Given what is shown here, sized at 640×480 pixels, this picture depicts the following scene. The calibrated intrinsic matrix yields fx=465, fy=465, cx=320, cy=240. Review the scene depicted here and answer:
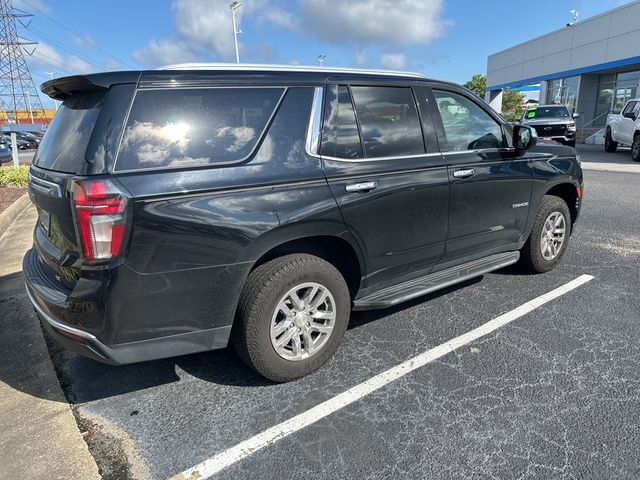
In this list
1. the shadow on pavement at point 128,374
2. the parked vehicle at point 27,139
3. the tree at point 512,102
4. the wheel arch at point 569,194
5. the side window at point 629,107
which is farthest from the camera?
the tree at point 512,102

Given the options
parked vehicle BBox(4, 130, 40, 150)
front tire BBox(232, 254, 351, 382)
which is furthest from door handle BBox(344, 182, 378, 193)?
parked vehicle BBox(4, 130, 40, 150)

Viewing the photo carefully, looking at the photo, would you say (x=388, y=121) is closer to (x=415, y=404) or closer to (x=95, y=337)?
(x=415, y=404)

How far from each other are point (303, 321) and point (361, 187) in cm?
92

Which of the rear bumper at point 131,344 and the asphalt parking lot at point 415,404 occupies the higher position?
the rear bumper at point 131,344

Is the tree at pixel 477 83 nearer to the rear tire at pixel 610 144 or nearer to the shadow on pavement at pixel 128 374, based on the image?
the rear tire at pixel 610 144

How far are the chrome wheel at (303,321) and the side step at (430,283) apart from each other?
0.29 metres

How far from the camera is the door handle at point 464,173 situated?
3.50 m

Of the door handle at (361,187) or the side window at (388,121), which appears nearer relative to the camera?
the door handle at (361,187)

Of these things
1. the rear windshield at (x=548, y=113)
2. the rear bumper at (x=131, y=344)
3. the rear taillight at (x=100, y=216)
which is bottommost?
the rear bumper at (x=131, y=344)

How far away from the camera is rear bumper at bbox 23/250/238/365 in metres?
2.39

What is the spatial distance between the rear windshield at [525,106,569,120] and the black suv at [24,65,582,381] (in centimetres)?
1787

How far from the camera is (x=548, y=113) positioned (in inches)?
755

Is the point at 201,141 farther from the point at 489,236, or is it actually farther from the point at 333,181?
the point at 489,236

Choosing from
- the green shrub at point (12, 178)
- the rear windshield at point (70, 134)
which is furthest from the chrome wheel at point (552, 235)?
the green shrub at point (12, 178)
